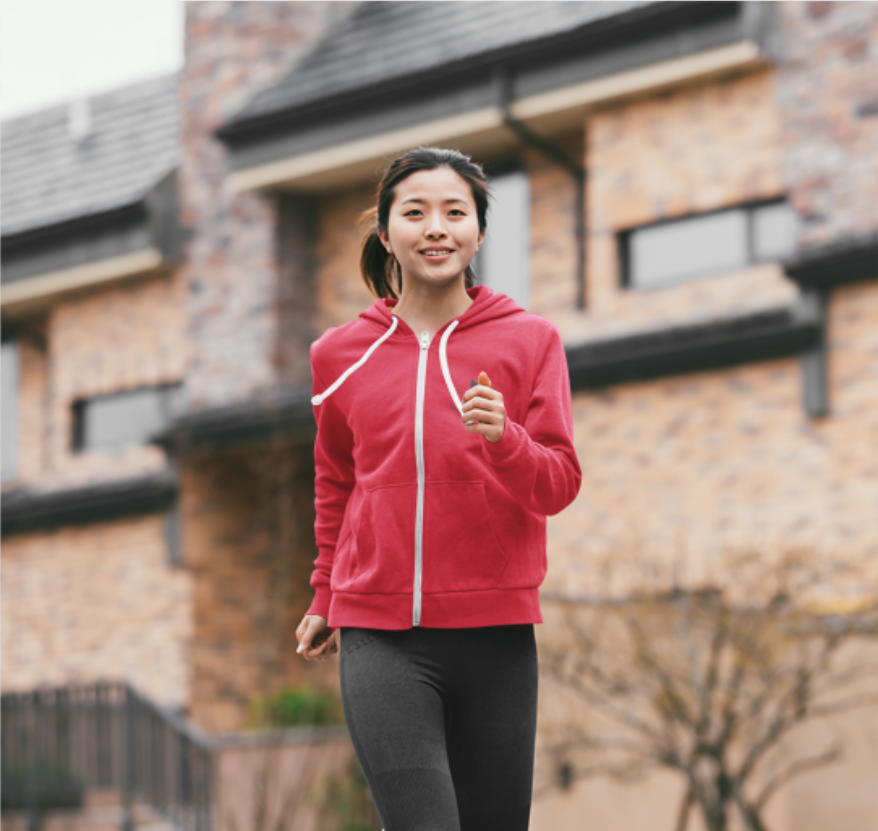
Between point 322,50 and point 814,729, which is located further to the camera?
point 322,50

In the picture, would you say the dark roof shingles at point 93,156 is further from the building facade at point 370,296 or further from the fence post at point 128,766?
the fence post at point 128,766

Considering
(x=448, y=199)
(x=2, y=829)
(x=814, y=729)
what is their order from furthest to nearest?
(x=2, y=829) < (x=814, y=729) < (x=448, y=199)

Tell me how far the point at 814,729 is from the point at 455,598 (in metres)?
8.86

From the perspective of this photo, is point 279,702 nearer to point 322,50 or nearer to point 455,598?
point 322,50

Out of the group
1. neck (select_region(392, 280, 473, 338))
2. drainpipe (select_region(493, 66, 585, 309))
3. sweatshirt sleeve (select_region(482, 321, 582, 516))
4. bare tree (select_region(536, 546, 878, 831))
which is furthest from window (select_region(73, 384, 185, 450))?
sweatshirt sleeve (select_region(482, 321, 582, 516))

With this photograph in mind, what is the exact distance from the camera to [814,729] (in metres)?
10.8

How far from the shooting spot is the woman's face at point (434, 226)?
2834 mm

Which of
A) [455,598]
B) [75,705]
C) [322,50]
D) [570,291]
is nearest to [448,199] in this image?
[455,598]

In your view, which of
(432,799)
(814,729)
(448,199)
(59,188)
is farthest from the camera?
(59,188)

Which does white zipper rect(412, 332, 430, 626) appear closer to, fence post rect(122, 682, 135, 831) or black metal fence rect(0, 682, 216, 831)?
black metal fence rect(0, 682, 216, 831)

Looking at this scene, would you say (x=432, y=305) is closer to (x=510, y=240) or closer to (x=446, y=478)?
(x=446, y=478)

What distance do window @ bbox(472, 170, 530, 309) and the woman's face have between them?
36.7 feet

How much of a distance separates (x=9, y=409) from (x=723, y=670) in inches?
463

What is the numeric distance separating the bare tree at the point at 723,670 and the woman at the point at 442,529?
6.85 metres
